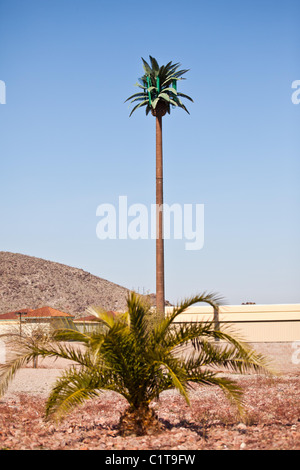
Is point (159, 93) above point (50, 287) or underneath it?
above


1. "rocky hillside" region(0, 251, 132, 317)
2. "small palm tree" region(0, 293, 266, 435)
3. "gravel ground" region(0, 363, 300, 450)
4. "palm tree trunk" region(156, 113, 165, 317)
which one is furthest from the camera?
"rocky hillside" region(0, 251, 132, 317)

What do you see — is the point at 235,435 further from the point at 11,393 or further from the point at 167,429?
the point at 11,393

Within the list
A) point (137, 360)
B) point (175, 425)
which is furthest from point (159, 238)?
point (137, 360)

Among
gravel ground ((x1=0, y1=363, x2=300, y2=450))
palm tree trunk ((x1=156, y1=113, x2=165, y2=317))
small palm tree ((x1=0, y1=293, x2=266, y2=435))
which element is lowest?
gravel ground ((x1=0, y1=363, x2=300, y2=450))

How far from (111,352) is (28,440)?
105 inches

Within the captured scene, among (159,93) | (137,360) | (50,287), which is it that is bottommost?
(137,360)

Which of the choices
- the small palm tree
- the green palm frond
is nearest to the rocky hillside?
the green palm frond

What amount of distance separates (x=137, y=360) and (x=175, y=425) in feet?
8.74

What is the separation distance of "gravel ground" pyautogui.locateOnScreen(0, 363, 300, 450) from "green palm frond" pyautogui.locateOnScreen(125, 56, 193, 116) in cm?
1944

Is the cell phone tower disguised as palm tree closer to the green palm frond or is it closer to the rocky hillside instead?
the green palm frond

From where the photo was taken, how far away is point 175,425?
39.7 feet

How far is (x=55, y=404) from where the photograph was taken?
32.6 feet

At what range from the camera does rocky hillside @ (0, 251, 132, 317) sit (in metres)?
103

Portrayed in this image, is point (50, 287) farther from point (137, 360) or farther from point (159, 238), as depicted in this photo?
point (137, 360)
